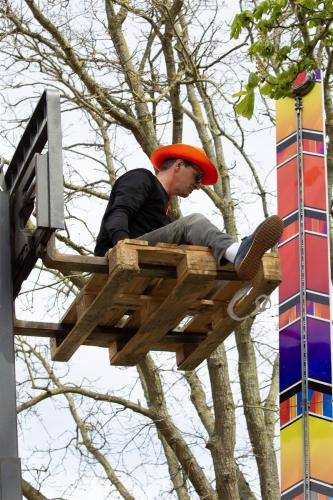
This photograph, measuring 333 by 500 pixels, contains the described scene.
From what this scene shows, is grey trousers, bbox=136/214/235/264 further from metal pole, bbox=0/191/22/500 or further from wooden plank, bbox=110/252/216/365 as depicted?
metal pole, bbox=0/191/22/500

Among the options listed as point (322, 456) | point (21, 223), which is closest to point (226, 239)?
point (21, 223)

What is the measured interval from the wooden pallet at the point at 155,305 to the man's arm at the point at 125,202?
309 mm

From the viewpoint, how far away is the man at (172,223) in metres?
7.61

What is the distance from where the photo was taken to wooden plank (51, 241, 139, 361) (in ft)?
24.7

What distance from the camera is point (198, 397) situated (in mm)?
15656

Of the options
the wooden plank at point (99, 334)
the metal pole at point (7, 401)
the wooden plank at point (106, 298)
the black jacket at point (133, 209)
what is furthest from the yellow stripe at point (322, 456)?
the metal pole at point (7, 401)

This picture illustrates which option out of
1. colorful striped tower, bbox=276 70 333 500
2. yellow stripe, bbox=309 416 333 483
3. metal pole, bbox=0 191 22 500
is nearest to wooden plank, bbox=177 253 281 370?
colorful striped tower, bbox=276 70 333 500

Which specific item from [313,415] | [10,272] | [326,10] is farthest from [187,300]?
[326,10]

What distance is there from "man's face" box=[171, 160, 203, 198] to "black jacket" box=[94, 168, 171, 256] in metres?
0.19

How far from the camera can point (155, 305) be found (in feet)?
27.6

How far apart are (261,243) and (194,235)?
556mm

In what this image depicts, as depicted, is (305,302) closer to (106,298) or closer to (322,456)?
(322,456)

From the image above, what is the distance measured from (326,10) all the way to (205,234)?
8.63ft

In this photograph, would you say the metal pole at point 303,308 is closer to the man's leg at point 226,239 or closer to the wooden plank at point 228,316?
the wooden plank at point 228,316
